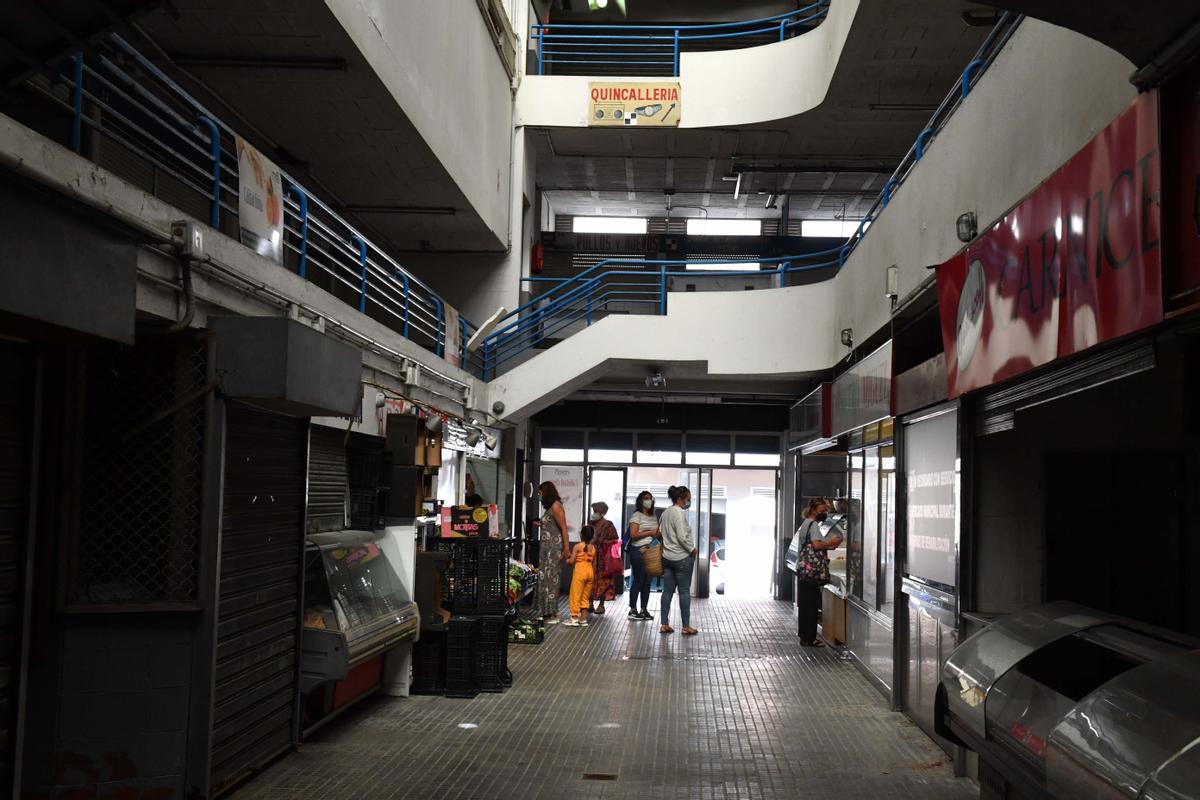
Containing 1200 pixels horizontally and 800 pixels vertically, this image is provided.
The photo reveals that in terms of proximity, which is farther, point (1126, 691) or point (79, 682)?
point (79, 682)

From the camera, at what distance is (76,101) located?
4.95 meters

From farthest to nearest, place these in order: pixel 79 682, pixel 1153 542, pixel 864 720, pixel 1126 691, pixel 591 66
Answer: pixel 591 66, pixel 864 720, pixel 1153 542, pixel 79 682, pixel 1126 691

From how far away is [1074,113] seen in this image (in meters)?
5.07

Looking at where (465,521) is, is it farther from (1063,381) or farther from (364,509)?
(1063,381)

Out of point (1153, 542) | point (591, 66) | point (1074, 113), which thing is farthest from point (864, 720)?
point (591, 66)

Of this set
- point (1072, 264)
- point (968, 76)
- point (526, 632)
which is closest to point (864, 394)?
point (968, 76)

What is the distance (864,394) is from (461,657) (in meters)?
4.65

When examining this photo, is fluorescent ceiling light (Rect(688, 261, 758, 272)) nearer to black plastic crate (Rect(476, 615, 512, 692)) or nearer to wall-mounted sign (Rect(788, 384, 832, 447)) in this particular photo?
wall-mounted sign (Rect(788, 384, 832, 447))

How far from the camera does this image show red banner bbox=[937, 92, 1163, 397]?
3.83 metres

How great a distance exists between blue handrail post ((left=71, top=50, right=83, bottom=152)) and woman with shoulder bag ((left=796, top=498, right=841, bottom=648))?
9518 mm

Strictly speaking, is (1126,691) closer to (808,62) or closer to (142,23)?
(142,23)

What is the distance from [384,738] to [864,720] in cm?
382

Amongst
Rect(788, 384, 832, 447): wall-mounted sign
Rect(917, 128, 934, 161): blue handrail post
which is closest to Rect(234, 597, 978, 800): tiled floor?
Rect(788, 384, 832, 447): wall-mounted sign

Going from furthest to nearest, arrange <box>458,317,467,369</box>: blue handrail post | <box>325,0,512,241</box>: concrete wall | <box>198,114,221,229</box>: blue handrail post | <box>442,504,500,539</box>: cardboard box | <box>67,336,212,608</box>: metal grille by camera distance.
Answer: <box>458,317,467,369</box>: blue handrail post, <box>442,504,500,539</box>: cardboard box, <box>325,0,512,241</box>: concrete wall, <box>198,114,221,229</box>: blue handrail post, <box>67,336,212,608</box>: metal grille
